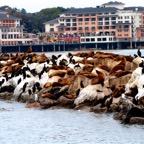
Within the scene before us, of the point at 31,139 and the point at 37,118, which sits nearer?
the point at 31,139

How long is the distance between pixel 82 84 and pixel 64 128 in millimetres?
5963

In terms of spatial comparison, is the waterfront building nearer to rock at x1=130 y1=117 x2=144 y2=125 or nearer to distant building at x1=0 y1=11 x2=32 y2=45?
distant building at x1=0 y1=11 x2=32 y2=45

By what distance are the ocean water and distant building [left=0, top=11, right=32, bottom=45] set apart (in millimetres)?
128397

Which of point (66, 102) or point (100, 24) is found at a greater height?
point (100, 24)

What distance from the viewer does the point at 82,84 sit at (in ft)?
111

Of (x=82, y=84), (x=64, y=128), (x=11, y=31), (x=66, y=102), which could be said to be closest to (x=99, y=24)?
(x=11, y=31)

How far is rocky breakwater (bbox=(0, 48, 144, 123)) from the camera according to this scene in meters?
29.5

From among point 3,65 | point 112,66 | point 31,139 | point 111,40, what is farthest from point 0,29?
point 31,139

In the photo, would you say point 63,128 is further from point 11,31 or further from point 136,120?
point 11,31

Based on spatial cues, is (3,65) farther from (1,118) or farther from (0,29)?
(0,29)

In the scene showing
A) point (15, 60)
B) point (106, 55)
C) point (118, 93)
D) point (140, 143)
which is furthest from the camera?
point (15, 60)

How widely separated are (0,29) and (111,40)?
2384 centimetres

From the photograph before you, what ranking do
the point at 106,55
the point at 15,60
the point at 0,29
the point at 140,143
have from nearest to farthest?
the point at 140,143 < the point at 106,55 < the point at 15,60 < the point at 0,29

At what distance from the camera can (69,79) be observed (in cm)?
3503
